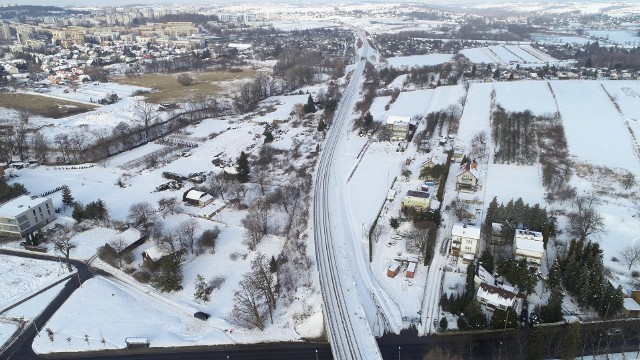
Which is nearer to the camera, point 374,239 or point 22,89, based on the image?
point 374,239

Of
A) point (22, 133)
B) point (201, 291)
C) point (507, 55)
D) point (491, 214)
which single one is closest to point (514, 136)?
point (491, 214)

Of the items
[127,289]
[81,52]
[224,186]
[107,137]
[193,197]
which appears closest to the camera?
[127,289]

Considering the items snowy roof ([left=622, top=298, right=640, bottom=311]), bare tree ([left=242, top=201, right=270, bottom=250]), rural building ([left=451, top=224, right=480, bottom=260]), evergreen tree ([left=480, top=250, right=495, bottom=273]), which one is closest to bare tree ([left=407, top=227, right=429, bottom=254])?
rural building ([left=451, top=224, right=480, bottom=260])

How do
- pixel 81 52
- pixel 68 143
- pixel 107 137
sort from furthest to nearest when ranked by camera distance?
pixel 81 52, pixel 107 137, pixel 68 143

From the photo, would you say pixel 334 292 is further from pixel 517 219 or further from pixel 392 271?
pixel 517 219

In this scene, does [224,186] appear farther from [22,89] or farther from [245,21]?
[245,21]

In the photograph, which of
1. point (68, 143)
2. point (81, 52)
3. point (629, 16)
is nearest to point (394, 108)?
point (68, 143)
